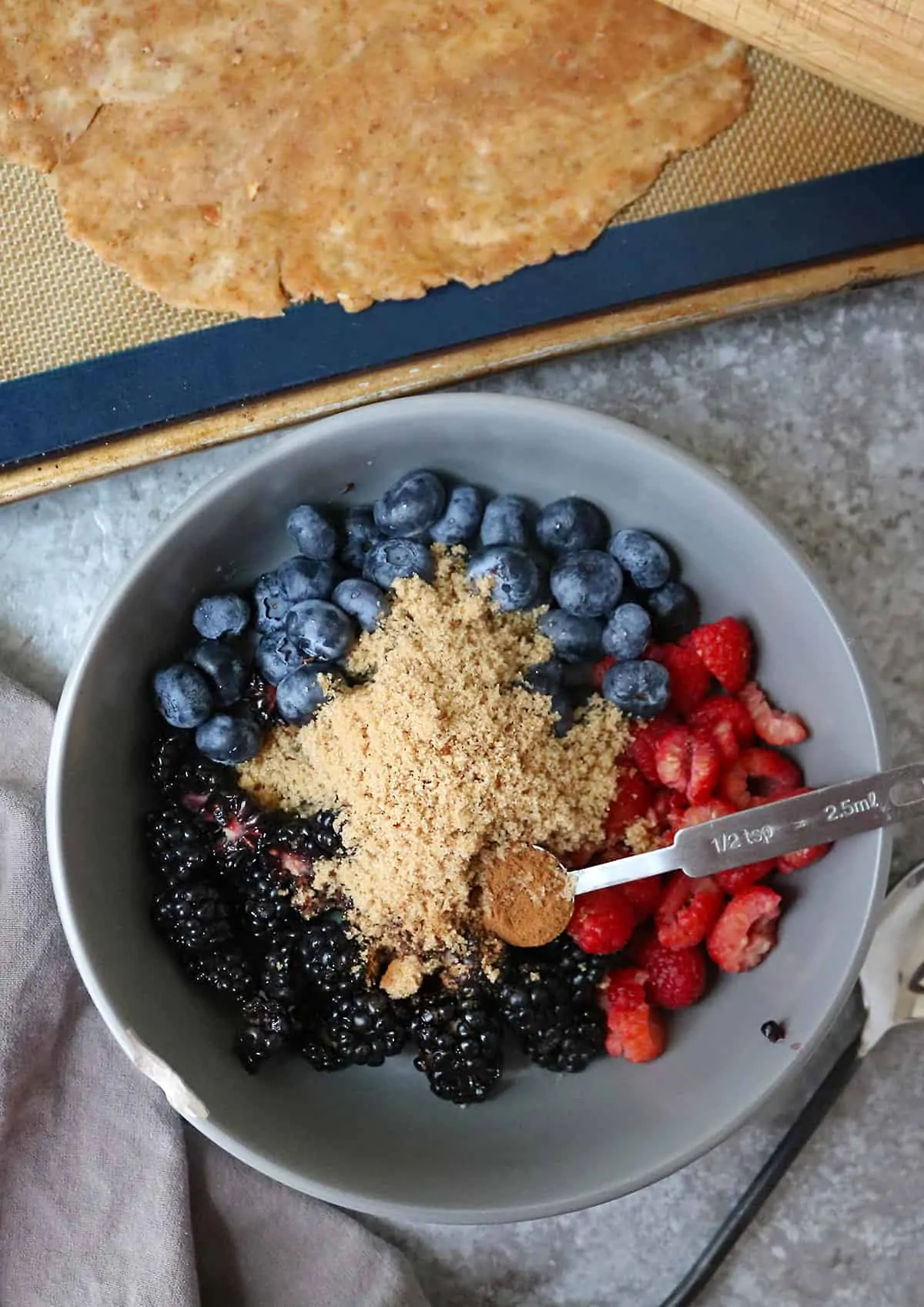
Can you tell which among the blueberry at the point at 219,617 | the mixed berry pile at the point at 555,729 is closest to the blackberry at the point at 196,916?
the mixed berry pile at the point at 555,729

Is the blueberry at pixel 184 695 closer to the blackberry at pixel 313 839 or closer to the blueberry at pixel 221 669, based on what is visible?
the blueberry at pixel 221 669

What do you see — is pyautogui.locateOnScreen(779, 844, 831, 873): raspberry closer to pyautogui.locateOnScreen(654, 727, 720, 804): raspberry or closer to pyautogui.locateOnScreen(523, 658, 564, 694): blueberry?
pyautogui.locateOnScreen(654, 727, 720, 804): raspberry

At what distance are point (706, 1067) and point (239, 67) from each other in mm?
995

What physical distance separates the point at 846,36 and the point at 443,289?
388 millimetres

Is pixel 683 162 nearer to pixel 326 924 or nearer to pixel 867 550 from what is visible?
pixel 867 550

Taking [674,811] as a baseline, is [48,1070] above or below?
below

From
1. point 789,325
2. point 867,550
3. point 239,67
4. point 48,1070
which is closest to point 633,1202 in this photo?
point 48,1070

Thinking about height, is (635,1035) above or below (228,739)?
below

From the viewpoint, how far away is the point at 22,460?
1.04 metres

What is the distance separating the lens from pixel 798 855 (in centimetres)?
93

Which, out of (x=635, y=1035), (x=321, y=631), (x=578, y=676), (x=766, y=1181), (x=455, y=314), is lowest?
(x=766, y=1181)

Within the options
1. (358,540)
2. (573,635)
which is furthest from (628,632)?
(358,540)

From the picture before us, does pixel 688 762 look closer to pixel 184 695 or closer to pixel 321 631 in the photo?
pixel 321 631

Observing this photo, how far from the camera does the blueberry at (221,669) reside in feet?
3.15
